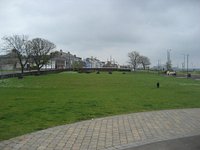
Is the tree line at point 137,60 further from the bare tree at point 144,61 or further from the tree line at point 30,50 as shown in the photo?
the tree line at point 30,50

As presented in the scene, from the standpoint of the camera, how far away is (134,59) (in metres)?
134

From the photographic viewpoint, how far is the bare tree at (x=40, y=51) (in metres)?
79.4

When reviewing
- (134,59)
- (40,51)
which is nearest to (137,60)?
(134,59)

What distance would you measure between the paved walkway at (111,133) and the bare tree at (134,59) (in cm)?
12297

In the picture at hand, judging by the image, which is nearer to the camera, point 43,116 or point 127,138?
point 127,138

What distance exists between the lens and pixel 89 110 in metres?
12.0

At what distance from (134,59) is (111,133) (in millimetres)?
127234

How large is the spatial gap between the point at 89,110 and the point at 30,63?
2894 inches

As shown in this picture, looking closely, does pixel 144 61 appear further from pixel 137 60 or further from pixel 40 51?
pixel 40 51

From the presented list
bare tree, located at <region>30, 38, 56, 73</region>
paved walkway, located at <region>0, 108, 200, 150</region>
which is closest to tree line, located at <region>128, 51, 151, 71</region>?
bare tree, located at <region>30, 38, 56, 73</region>

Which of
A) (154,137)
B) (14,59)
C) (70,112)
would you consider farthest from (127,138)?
(14,59)

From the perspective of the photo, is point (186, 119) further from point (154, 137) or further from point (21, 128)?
point (21, 128)

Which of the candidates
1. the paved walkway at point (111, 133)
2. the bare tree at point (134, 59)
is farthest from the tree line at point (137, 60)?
the paved walkway at point (111, 133)

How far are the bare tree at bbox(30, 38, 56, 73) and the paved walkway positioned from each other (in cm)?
7133
